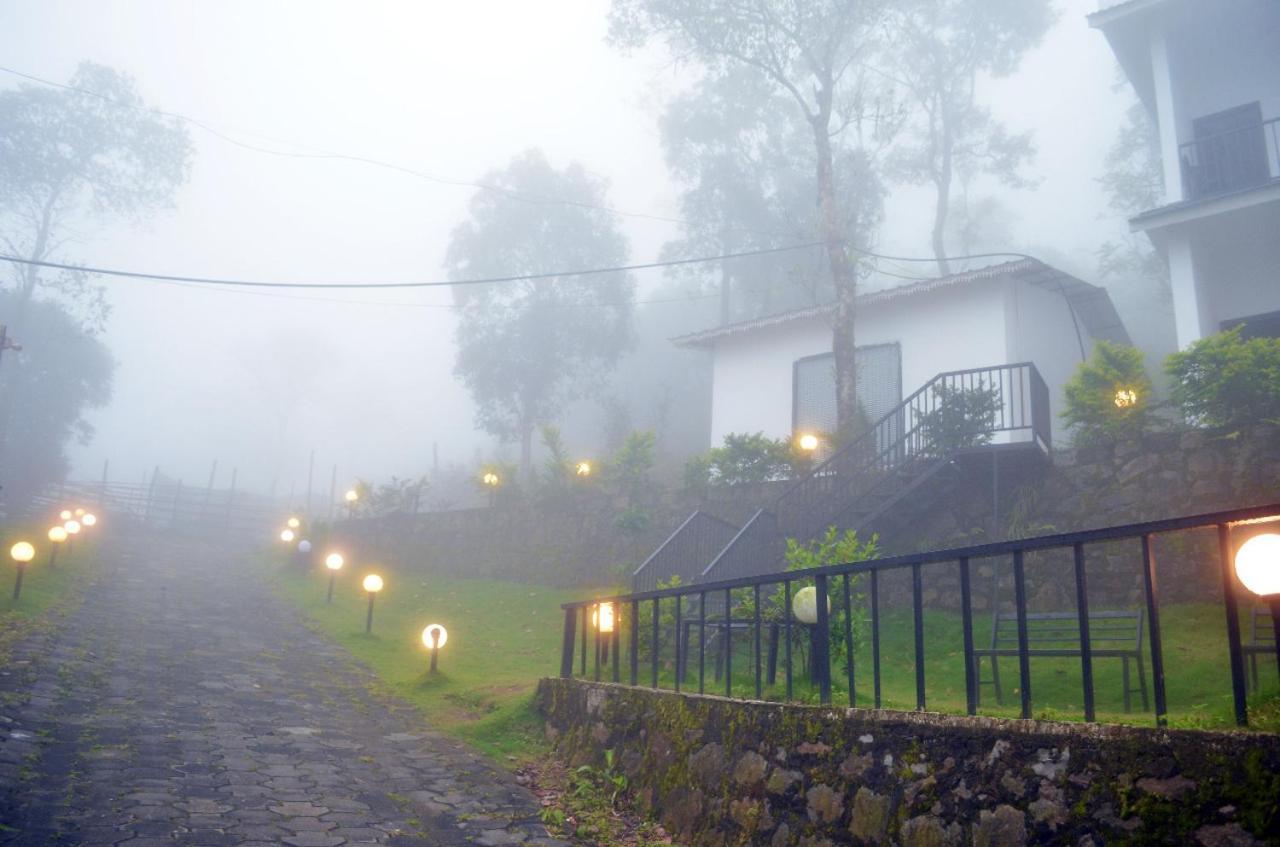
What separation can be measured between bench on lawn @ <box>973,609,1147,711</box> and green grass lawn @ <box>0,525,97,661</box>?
32.6ft

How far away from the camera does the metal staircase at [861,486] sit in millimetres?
11555

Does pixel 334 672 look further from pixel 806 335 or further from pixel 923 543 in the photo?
pixel 806 335

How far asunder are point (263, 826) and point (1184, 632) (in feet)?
28.2

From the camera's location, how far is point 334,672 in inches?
429

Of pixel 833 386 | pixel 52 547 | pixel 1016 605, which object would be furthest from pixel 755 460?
pixel 52 547

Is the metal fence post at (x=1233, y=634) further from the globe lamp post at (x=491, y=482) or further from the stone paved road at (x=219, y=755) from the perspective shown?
the globe lamp post at (x=491, y=482)

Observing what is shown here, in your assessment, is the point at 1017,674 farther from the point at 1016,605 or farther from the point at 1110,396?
the point at 1110,396

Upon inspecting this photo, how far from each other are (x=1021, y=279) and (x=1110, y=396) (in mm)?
4394

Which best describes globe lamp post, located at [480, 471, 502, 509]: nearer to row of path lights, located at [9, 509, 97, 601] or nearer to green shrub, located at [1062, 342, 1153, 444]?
row of path lights, located at [9, 509, 97, 601]

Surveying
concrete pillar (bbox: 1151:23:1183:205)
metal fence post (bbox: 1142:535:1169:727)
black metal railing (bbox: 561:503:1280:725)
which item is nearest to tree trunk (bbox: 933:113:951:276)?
concrete pillar (bbox: 1151:23:1183:205)

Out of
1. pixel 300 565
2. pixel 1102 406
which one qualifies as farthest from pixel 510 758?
pixel 300 565

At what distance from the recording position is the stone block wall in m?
2.61

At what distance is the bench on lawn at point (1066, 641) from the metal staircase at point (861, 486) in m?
2.75

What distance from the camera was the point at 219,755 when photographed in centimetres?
661
